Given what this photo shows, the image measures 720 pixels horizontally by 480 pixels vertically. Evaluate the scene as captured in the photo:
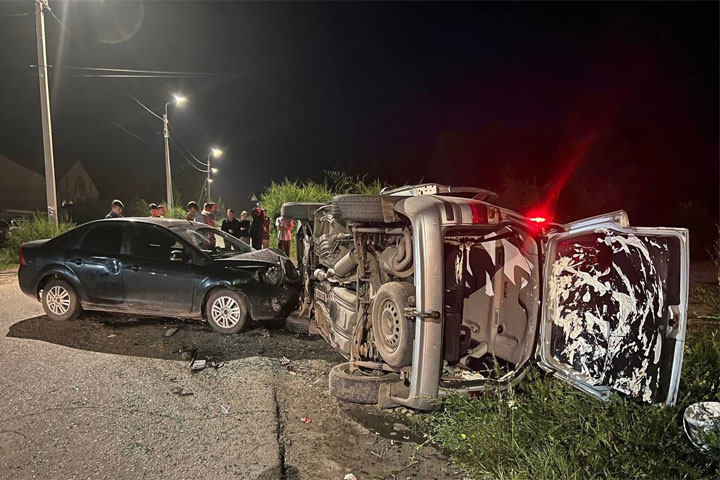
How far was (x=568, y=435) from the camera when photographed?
279cm

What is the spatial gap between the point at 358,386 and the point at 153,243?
379cm

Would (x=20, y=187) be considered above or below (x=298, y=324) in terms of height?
above

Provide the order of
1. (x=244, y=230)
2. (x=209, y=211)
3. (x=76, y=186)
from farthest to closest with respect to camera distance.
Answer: (x=76, y=186) → (x=244, y=230) → (x=209, y=211)

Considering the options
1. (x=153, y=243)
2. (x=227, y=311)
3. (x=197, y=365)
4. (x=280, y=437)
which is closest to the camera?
(x=280, y=437)

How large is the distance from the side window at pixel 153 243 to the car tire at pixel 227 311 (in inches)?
32.8

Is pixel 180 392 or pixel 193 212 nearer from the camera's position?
pixel 180 392

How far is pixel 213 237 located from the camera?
6785 mm

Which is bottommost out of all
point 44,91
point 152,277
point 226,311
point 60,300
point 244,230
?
point 226,311

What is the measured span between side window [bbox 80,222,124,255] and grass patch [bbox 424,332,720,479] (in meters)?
4.74

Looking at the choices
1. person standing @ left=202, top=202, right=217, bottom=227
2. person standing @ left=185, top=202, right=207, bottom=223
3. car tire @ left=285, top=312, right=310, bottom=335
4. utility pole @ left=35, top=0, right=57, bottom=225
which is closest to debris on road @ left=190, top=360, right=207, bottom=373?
car tire @ left=285, top=312, right=310, bottom=335

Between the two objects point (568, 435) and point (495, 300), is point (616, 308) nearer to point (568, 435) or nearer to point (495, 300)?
point (568, 435)

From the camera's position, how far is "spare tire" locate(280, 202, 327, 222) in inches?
232

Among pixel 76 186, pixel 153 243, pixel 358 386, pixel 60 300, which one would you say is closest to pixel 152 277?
pixel 153 243

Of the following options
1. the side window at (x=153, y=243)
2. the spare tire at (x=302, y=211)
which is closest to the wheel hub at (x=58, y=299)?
the side window at (x=153, y=243)
